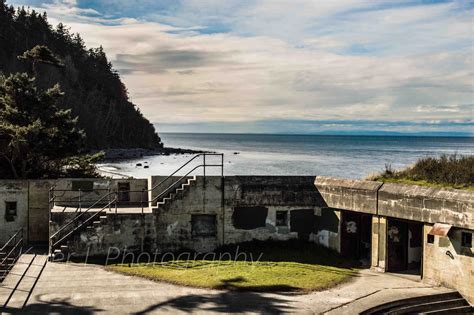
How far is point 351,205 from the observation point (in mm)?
17422

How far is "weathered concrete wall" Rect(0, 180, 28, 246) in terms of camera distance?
65.3 ft

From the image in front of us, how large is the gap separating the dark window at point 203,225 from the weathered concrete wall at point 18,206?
7.07 metres

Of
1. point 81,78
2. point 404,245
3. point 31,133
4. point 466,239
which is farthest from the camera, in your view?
point 81,78

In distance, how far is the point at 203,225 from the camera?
18.7m

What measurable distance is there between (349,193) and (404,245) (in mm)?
2515

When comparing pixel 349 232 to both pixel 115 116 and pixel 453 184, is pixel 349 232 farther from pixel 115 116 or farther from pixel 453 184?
pixel 115 116

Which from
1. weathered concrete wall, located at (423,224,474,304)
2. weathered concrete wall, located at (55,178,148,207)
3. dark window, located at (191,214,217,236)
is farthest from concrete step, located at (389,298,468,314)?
weathered concrete wall, located at (55,178,148,207)

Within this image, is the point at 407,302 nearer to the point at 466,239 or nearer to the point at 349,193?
the point at 466,239

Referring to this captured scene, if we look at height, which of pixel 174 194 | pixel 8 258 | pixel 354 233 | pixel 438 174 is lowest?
Result: pixel 8 258

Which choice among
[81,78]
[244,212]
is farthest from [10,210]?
[81,78]

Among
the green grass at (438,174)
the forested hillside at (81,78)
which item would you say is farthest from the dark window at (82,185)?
the forested hillside at (81,78)

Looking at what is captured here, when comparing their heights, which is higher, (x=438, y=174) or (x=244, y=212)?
(x=438, y=174)

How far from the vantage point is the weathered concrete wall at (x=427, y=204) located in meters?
14.4

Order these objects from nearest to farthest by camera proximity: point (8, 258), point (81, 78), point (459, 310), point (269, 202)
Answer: point (459, 310), point (8, 258), point (269, 202), point (81, 78)
